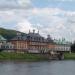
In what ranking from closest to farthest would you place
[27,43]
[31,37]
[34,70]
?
[34,70] → [31,37] → [27,43]

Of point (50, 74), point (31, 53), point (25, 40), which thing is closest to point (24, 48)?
point (25, 40)

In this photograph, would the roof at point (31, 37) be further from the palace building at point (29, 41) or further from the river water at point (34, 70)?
the river water at point (34, 70)

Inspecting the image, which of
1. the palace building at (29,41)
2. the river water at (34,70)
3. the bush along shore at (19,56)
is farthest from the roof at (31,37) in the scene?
the river water at (34,70)

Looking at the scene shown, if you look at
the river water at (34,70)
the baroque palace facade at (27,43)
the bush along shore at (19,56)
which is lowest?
the river water at (34,70)

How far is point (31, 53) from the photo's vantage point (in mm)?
157500

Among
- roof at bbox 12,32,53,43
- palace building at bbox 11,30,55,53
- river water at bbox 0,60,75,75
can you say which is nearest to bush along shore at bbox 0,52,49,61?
palace building at bbox 11,30,55,53

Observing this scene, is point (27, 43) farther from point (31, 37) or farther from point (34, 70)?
point (34, 70)

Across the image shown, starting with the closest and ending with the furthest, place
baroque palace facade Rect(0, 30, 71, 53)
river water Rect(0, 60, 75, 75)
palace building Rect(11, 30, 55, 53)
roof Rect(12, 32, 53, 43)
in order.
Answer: river water Rect(0, 60, 75, 75) < baroque palace facade Rect(0, 30, 71, 53) < palace building Rect(11, 30, 55, 53) < roof Rect(12, 32, 53, 43)

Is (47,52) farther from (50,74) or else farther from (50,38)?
(50,74)

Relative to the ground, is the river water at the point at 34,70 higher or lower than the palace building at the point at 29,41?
lower

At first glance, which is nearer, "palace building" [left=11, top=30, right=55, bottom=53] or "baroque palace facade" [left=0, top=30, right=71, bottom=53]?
"baroque palace facade" [left=0, top=30, right=71, bottom=53]

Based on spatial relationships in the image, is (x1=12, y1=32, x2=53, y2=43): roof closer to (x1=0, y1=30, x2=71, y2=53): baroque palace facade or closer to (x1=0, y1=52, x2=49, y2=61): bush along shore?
(x1=0, y1=30, x2=71, y2=53): baroque palace facade

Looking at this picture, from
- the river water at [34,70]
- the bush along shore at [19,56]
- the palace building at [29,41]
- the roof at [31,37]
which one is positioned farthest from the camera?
the roof at [31,37]

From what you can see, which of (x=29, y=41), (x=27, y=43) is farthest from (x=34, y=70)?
(x=27, y=43)
